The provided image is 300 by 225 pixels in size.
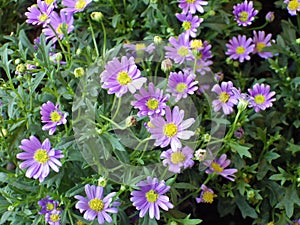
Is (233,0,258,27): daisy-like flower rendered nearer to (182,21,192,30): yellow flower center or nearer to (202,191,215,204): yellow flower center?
(182,21,192,30): yellow flower center

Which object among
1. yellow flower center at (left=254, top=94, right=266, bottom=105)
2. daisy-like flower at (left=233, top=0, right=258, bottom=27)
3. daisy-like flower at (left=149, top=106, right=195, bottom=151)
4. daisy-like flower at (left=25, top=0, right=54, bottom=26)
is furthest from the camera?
daisy-like flower at (left=233, top=0, right=258, bottom=27)

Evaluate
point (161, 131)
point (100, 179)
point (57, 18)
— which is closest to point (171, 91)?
point (161, 131)

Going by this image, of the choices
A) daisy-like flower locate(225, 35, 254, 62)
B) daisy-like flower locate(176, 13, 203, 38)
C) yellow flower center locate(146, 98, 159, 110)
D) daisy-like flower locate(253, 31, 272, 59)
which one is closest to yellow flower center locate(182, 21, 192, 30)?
daisy-like flower locate(176, 13, 203, 38)

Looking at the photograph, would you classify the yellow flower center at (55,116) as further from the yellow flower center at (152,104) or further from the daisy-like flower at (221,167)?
the daisy-like flower at (221,167)

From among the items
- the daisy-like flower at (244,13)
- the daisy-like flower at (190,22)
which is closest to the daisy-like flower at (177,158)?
the daisy-like flower at (190,22)

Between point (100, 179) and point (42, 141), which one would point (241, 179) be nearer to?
point (100, 179)
